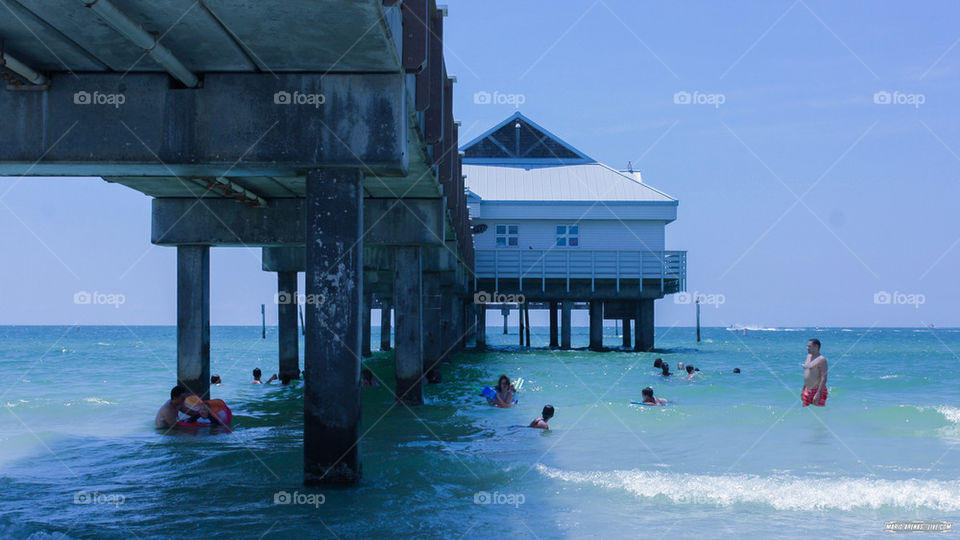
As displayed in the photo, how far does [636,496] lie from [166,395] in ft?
60.2

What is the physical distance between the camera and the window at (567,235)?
42906 mm

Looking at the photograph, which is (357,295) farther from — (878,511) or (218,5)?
(878,511)

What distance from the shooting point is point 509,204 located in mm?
43094

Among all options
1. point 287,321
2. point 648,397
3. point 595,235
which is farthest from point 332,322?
point 595,235

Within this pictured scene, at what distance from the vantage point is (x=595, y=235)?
140 feet

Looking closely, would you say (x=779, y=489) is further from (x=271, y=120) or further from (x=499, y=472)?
(x=271, y=120)

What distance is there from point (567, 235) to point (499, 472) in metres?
32.5

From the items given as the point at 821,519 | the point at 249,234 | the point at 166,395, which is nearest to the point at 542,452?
the point at 821,519

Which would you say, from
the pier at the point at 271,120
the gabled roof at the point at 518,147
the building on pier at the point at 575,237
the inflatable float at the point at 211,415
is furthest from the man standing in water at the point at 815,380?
the gabled roof at the point at 518,147

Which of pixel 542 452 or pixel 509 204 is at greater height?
pixel 509 204

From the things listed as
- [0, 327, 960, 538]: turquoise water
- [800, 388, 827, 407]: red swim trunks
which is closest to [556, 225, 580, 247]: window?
[0, 327, 960, 538]: turquoise water

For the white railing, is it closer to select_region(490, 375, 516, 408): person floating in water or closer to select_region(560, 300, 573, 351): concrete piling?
select_region(560, 300, 573, 351): concrete piling

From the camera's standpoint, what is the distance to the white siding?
4241cm

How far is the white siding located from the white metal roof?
119cm
